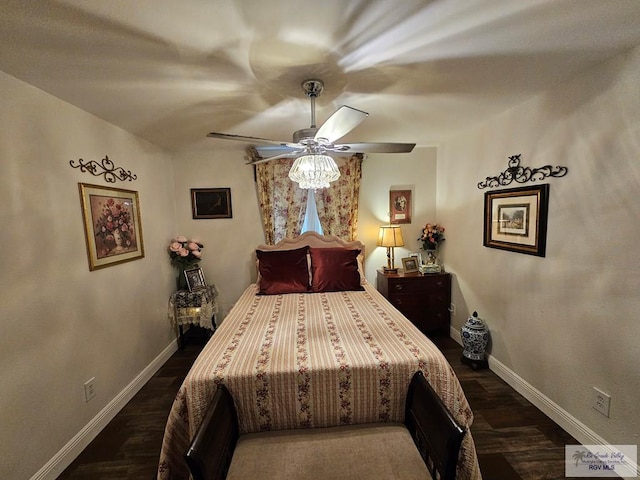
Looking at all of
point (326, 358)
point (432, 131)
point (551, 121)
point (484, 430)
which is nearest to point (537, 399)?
point (484, 430)

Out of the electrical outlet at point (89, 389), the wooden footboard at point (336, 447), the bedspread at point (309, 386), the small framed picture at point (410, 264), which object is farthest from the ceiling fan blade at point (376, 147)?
the electrical outlet at point (89, 389)

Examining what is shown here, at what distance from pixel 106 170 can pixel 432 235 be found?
11.2 ft

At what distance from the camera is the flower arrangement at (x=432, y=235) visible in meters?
3.39

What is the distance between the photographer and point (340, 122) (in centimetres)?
155

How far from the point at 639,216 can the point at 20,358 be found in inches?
136

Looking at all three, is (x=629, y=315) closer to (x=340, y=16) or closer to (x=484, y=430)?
(x=484, y=430)

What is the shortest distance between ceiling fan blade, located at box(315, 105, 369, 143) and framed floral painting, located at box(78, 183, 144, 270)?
178cm

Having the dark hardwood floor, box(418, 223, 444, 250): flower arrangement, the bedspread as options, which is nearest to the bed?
the bedspread

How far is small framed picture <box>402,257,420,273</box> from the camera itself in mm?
3334

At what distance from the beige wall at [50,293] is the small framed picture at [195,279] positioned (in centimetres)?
71

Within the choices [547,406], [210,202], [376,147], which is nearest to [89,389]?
[210,202]

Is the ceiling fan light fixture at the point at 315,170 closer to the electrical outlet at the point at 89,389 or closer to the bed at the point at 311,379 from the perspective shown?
the bed at the point at 311,379

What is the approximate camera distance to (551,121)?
1.95 m

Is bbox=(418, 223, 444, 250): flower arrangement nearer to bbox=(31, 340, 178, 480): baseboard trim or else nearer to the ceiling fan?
the ceiling fan
